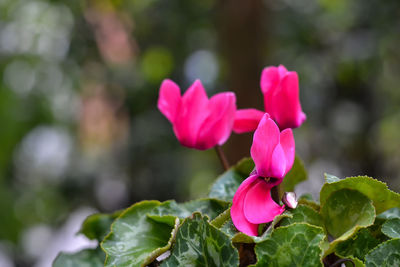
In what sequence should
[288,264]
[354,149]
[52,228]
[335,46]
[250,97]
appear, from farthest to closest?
[52,228], [354,149], [335,46], [250,97], [288,264]

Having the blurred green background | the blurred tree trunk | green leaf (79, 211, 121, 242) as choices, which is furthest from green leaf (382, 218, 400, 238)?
the blurred green background

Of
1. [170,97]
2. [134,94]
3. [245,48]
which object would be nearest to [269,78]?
[170,97]

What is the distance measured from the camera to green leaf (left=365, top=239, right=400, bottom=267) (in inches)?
17.9

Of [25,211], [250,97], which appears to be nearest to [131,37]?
[25,211]

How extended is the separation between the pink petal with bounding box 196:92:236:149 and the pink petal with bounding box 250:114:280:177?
5.0 inches

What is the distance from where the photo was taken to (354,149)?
3.07 meters

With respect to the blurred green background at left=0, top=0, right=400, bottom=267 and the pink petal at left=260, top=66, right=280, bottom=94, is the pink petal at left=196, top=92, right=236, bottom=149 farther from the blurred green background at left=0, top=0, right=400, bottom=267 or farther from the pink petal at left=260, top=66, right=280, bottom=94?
the blurred green background at left=0, top=0, right=400, bottom=267

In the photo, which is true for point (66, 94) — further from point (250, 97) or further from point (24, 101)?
point (250, 97)

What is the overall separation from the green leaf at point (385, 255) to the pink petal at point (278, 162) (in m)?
0.11

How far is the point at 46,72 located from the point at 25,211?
2.90 feet

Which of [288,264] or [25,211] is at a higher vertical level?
[288,264]

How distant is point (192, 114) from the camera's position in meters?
0.59

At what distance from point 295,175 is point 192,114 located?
0.17m

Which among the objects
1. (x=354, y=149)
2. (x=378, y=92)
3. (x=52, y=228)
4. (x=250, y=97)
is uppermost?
(x=250, y=97)
